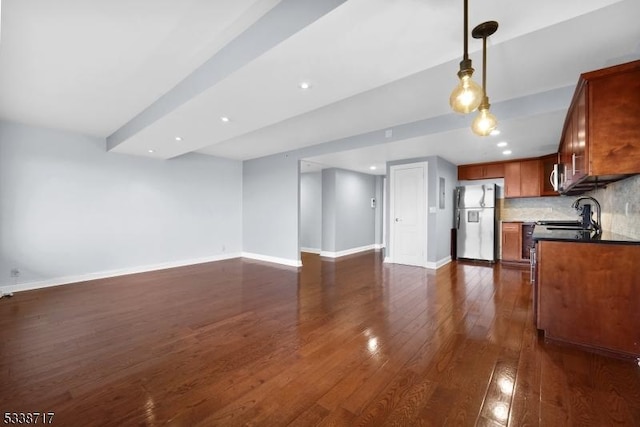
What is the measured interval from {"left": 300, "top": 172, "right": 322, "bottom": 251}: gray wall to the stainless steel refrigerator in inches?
132

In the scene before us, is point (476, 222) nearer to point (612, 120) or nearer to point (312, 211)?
point (312, 211)

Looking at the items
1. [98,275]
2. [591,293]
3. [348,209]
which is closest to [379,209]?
[348,209]

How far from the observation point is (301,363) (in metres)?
2.02

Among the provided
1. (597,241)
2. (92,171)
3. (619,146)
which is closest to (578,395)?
(597,241)

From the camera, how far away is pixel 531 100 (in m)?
3.06

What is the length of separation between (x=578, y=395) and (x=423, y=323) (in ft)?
3.92

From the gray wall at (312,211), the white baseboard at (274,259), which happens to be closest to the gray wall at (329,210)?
the gray wall at (312,211)

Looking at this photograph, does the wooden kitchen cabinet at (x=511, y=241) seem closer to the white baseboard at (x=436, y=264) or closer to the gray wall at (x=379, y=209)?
the white baseboard at (x=436, y=264)

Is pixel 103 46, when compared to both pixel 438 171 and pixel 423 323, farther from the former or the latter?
pixel 438 171

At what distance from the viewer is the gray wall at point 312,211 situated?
7.38 meters

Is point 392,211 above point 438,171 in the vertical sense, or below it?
below

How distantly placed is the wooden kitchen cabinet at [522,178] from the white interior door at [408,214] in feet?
6.31

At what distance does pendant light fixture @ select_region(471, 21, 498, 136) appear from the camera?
1.63 m

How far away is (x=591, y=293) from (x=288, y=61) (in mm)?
2955
